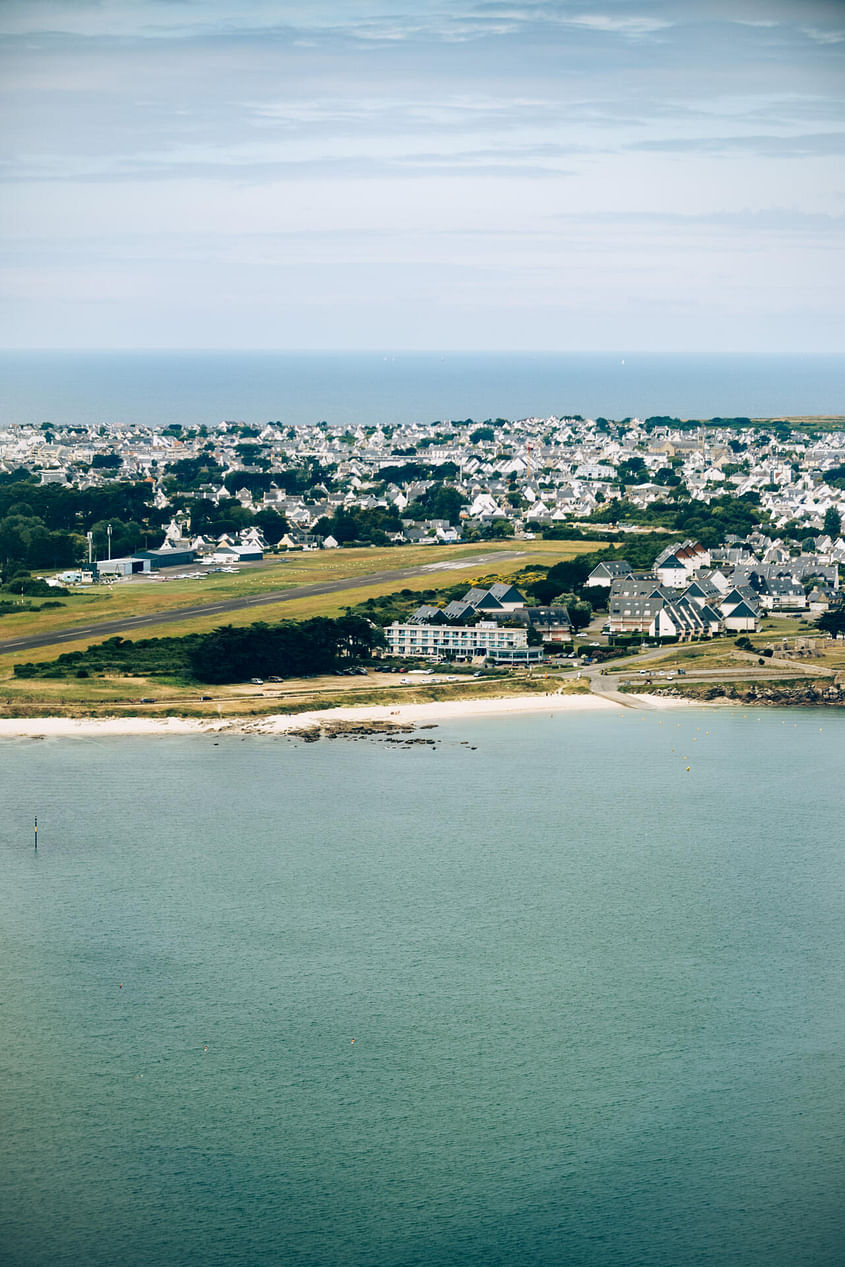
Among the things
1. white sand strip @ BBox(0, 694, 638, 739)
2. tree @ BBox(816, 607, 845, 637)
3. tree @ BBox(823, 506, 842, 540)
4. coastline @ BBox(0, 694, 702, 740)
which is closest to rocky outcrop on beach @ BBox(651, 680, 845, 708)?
coastline @ BBox(0, 694, 702, 740)

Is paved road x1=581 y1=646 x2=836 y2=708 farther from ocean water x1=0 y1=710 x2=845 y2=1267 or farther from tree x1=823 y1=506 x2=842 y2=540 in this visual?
tree x1=823 y1=506 x2=842 y2=540

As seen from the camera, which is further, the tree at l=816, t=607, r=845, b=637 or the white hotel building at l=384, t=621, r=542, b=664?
the tree at l=816, t=607, r=845, b=637

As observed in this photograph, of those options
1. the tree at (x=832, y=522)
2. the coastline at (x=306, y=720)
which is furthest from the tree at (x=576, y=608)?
the tree at (x=832, y=522)

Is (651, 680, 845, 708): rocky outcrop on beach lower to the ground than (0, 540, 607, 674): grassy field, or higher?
lower

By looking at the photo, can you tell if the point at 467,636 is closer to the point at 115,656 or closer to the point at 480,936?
the point at 115,656

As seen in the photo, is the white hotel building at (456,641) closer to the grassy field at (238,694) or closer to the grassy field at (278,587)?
the grassy field at (238,694)

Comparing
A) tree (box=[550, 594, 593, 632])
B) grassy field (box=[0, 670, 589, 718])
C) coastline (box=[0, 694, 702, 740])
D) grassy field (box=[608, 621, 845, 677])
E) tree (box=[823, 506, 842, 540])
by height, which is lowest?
coastline (box=[0, 694, 702, 740])

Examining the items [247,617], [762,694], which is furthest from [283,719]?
[762,694]
